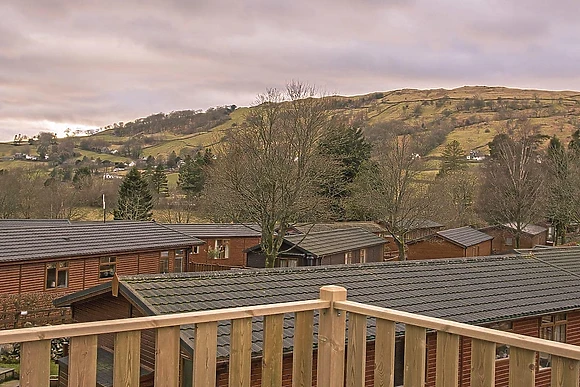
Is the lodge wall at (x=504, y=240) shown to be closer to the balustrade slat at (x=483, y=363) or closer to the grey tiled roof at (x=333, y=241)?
the grey tiled roof at (x=333, y=241)

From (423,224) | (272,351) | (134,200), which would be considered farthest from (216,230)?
(272,351)

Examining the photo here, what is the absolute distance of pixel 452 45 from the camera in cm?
4091

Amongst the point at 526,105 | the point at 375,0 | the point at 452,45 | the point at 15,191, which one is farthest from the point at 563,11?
the point at 526,105

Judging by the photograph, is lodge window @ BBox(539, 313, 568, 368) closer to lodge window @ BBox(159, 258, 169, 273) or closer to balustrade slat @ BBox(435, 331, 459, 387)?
balustrade slat @ BBox(435, 331, 459, 387)

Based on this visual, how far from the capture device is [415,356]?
9.70ft

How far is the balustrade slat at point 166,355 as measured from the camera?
8.97 feet

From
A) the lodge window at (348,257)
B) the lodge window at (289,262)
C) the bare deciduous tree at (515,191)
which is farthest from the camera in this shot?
the bare deciduous tree at (515,191)

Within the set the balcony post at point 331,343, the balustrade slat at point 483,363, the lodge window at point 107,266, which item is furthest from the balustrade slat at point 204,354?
the lodge window at point 107,266

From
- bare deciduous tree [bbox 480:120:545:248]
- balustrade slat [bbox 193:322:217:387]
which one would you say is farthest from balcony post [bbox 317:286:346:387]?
bare deciduous tree [bbox 480:120:545:248]

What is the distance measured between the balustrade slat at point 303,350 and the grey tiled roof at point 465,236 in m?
30.2

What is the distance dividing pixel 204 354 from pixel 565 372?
1.69 metres

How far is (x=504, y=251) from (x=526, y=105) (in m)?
86.7

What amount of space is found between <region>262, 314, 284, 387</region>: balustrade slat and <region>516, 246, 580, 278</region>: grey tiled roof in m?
14.7

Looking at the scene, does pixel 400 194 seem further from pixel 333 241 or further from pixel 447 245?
pixel 447 245
